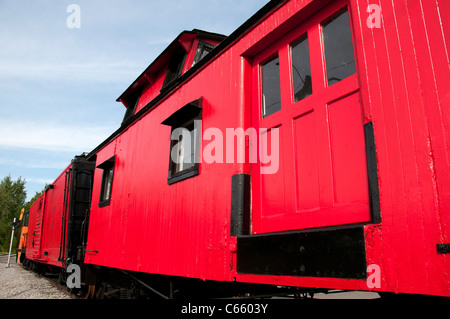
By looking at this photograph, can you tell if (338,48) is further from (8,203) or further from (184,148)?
(8,203)

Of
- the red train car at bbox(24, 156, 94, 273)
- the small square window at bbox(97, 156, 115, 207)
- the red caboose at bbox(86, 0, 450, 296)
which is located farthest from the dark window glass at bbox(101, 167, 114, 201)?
the red caboose at bbox(86, 0, 450, 296)

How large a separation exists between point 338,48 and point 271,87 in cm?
75

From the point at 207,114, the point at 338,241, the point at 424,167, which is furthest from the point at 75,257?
the point at 424,167

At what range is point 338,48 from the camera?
2.33 m

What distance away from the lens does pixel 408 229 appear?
152 centimetres

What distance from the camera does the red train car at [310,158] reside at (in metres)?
1.55

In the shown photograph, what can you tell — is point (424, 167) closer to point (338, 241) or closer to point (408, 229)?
point (408, 229)

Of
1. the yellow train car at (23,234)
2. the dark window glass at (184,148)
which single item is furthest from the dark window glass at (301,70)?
the yellow train car at (23,234)

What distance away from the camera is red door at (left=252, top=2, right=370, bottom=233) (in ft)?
6.78

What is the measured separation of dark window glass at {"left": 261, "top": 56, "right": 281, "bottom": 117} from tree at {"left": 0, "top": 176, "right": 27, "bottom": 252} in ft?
173

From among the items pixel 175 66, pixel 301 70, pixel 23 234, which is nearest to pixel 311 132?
pixel 301 70

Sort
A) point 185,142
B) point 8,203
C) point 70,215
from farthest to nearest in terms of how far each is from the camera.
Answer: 1. point 8,203
2. point 70,215
3. point 185,142

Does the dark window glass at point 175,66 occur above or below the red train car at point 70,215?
above

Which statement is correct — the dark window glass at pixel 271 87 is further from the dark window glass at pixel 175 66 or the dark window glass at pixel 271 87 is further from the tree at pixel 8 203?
the tree at pixel 8 203
